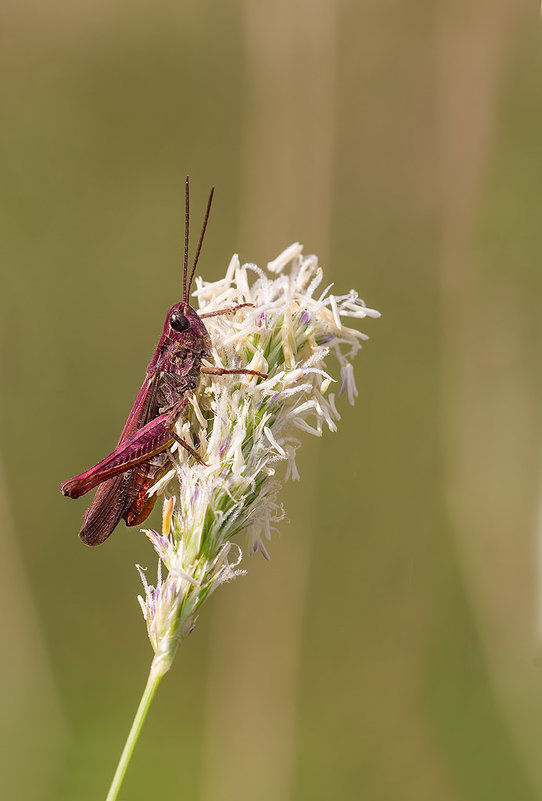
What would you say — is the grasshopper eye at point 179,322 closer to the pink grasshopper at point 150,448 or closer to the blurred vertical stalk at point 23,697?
the pink grasshopper at point 150,448

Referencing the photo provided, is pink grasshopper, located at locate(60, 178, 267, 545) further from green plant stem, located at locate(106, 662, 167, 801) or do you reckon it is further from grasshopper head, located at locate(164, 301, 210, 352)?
green plant stem, located at locate(106, 662, 167, 801)

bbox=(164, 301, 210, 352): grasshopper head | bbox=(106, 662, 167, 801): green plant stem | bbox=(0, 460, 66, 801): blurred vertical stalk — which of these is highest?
bbox=(164, 301, 210, 352): grasshopper head

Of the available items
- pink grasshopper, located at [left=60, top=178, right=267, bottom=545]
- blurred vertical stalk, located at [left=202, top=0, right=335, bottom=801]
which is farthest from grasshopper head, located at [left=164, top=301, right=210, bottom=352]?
blurred vertical stalk, located at [left=202, top=0, right=335, bottom=801]

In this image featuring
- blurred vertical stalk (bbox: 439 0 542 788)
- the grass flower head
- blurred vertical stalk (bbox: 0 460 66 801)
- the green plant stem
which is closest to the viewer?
the green plant stem

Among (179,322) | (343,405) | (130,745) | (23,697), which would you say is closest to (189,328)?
(179,322)

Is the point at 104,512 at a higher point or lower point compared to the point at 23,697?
higher

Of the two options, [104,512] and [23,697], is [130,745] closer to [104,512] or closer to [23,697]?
[104,512]

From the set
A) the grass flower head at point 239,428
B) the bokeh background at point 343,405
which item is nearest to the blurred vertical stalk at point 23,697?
the bokeh background at point 343,405
